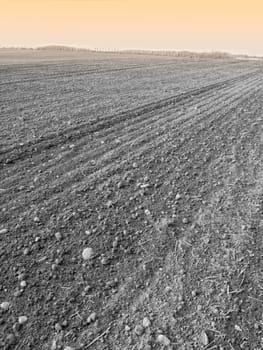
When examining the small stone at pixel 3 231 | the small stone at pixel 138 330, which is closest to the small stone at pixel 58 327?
the small stone at pixel 138 330

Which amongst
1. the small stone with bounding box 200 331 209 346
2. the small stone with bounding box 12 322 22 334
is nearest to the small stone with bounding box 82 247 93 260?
the small stone with bounding box 12 322 22 334

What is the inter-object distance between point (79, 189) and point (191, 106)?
26.9 ft

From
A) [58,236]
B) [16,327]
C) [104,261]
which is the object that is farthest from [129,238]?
[16,327]

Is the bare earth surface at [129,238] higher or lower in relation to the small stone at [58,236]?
lower

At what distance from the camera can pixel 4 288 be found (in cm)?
293

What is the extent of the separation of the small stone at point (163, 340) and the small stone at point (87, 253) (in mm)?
1234

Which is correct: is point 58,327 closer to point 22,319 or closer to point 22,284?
point 22,319

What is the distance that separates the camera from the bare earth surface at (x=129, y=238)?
2.59 metres

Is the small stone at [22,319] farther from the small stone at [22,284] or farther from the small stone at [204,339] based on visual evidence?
the small stone at [204,339]

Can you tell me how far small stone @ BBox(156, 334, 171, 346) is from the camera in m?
2.44

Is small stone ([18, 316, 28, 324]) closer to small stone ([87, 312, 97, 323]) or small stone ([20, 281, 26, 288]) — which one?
small stone ([20, 281, 26, 288])

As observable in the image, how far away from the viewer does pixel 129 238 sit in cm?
374

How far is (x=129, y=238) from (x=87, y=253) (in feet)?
1.97

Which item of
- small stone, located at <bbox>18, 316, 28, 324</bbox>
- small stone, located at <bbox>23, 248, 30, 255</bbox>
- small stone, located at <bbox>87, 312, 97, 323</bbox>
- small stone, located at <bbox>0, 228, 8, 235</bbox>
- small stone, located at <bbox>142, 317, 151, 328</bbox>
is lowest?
small stone, located at <bbox>142, 317, 151, 328</bbox>
